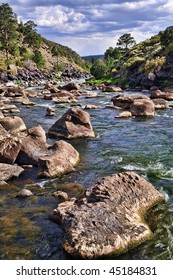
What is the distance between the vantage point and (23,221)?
15.1 m

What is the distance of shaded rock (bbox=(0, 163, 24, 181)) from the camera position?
65.6 feet

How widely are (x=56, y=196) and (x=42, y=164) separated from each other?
354 cm

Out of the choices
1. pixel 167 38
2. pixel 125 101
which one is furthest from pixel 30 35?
pixel 125 101

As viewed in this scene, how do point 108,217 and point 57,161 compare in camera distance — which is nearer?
point 108,217

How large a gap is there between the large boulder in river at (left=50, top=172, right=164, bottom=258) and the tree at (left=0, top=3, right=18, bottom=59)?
126 metres

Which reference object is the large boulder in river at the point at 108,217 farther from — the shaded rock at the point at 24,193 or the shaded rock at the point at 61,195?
the shaded rock at the point at 24,193

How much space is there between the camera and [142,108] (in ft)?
138

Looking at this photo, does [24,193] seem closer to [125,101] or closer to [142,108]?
[142,108]

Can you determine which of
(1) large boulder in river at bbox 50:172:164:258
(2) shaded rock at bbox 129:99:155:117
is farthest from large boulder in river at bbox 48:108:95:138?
(1) large boulder in river at bbox 50:172:164:258

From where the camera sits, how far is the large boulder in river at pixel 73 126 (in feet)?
99.5

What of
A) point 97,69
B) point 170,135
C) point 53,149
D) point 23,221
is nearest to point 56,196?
point 23,221

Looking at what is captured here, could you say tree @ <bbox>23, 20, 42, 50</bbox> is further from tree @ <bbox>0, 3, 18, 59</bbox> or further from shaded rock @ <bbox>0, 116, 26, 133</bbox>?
shaded rock @ <bbox>0, 116, 26, 133</bbox>

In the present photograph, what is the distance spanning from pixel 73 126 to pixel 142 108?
14.3 meters

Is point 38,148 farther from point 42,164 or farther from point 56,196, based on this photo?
point 56,196
